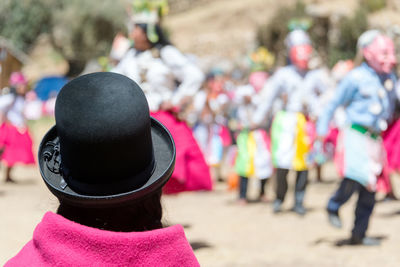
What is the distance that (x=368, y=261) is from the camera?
18.0 feet

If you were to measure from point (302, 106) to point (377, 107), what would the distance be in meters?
2.01

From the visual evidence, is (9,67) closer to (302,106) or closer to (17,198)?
(17,198)

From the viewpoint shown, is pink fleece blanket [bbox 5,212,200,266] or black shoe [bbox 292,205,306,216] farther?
black shoe [bbox 292,205,306,216]

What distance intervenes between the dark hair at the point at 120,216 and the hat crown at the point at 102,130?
0.23ft

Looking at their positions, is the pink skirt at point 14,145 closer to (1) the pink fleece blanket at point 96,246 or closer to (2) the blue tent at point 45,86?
(1) the pink fleece blanket at point 96,246

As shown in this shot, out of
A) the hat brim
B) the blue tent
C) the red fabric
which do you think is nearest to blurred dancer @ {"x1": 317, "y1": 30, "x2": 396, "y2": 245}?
the red fabric

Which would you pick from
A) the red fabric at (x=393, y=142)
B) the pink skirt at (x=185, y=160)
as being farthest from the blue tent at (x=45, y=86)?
the pink skirt at (x=185, y=160)

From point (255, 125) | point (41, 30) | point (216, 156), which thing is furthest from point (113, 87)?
point (41, 30)

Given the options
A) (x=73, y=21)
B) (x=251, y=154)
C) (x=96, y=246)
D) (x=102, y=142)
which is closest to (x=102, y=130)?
(x=102, y=142)

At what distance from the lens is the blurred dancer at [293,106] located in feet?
24.4

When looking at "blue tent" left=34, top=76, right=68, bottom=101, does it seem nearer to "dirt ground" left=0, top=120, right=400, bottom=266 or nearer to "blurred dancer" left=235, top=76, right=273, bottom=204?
"dirt ground" left=0, top=120, right=400, bottom=266

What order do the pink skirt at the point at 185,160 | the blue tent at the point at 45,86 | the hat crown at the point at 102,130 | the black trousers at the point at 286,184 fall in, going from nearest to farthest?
1. the hat crown at the point at 102,130
2. the pink skirt at the point at 185,160
3. the black trousers at the point at 286,184
4. the blue tent at the point at 45,86

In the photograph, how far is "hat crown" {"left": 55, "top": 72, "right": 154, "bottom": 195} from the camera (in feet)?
4.96

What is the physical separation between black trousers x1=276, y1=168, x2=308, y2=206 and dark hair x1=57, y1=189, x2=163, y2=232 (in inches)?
239
